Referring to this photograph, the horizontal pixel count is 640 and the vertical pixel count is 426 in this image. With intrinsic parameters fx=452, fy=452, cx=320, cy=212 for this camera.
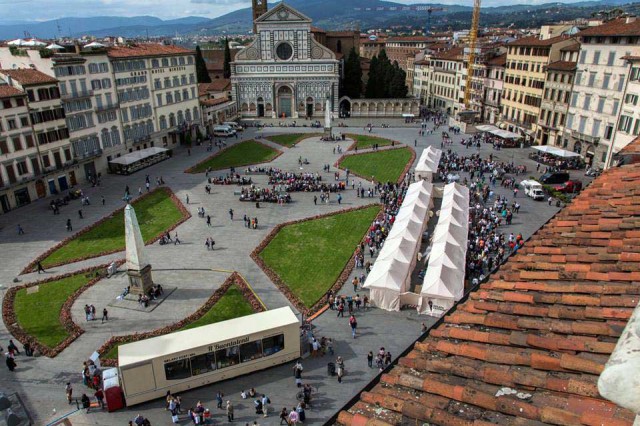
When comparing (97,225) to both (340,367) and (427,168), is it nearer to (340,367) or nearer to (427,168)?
(340,367)

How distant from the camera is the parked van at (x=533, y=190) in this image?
4203cm

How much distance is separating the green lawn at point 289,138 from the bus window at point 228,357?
159ft

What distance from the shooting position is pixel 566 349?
486 centimetres

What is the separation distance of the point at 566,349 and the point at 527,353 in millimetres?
392

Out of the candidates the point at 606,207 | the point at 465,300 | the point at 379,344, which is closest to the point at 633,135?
the point at 379,344

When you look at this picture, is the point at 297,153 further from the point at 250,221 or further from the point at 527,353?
the point at 527,353

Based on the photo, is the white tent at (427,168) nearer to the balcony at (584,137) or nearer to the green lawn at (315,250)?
the green lawn at (315,250)

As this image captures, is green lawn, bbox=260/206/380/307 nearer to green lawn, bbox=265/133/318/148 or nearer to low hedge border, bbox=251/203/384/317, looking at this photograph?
low hedge border, bbox=251/203/384/317

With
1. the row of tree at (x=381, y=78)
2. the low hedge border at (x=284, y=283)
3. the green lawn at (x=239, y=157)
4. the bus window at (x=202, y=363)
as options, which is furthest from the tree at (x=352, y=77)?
the bus window at (x=202, y=363)

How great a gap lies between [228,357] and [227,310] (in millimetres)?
5675

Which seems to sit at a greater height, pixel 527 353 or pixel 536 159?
pixel 527 353

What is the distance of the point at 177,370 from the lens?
62.5ft

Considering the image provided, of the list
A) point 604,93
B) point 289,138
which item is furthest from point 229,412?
point 289,138

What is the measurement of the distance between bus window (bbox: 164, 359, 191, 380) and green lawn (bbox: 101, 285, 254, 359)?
14.9ft
